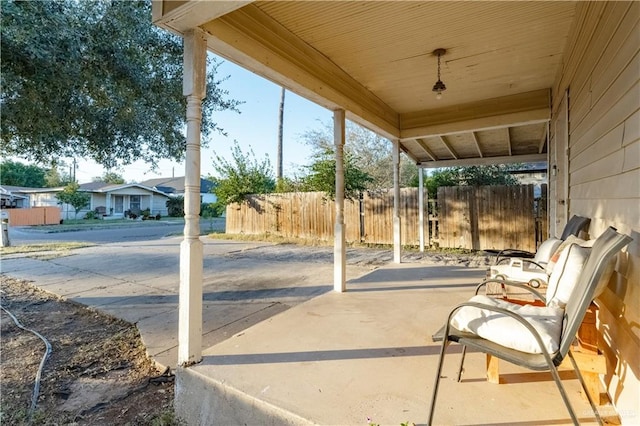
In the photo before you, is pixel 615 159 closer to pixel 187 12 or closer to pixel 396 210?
pixel 187 12

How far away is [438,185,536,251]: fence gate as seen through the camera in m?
7.49

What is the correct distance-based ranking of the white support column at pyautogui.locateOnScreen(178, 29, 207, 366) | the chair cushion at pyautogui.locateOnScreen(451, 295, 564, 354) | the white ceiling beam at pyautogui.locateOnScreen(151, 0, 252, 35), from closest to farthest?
the chair cushion at pyautogui.locateOnScreen(451, 295, 564, 354), the white ceiling beam at pyautogui.locateOnScreen(151, 0, 252, 35), the white support column at pyautogui.locateOnScreen(178, 29, 207, 366)

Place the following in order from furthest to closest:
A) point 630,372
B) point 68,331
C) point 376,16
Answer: point 68,331 < point 376,16 < point 630,372

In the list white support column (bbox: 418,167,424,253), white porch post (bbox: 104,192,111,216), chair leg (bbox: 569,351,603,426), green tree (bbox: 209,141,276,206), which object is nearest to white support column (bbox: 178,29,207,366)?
chair leg (bbox: 569,351,603,426)

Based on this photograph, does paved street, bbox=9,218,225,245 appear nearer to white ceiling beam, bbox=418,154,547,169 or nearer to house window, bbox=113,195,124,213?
white ceiling beam, bbox=418,154,547,169

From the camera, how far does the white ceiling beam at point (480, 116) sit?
4.64m

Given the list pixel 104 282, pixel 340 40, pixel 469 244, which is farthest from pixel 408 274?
pixel 104 282

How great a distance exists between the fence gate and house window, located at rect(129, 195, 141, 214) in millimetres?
25252

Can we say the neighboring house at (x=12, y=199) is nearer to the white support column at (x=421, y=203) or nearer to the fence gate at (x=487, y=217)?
the white support column at (x=421, y=203)

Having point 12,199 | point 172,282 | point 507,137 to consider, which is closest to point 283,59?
point 172,282

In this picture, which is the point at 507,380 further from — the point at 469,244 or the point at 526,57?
the point at 469,244

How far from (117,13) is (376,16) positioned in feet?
10.1

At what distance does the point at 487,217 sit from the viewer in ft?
26.0

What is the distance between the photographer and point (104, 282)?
207 inches
